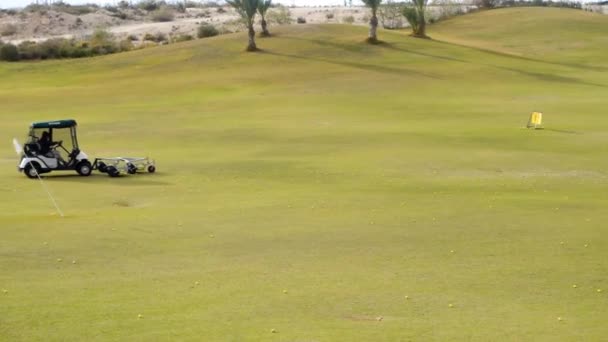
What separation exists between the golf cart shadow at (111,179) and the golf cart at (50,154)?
0.29m

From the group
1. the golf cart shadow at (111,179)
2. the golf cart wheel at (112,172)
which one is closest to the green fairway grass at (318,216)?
the golf cart shadow at (111,179)

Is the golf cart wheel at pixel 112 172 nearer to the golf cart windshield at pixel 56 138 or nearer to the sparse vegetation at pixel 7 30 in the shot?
the golf cart windshield at pixel 56 138

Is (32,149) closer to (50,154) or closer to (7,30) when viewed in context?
(50,154)

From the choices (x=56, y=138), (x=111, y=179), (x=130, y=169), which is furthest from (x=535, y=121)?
(x=56, y=138)

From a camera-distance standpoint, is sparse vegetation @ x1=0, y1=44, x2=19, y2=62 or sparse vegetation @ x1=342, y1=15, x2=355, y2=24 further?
sparse vegetation @ x1=342, y1=15, x2=355, y2=24

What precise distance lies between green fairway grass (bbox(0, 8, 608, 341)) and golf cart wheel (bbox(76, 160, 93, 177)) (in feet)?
2.01

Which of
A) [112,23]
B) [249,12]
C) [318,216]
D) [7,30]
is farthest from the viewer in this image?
[112,23]

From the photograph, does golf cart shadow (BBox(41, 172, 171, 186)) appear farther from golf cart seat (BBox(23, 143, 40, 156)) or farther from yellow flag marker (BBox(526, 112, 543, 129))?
yellow flag marker (BBox(526, 112, 543, 129))

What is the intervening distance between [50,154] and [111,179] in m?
2.09

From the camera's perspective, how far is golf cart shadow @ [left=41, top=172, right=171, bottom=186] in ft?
99.6

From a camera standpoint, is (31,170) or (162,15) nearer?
(31,170)

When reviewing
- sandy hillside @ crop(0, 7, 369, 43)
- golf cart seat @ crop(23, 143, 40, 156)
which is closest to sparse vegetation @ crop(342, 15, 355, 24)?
sandy hillside @ crop(0, 7, 369, 43)

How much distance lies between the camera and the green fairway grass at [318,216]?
14.9 m

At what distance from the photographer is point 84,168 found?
1264 inches
